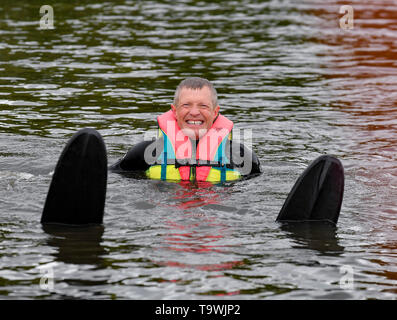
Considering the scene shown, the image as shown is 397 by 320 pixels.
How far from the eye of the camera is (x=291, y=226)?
840 centimetres

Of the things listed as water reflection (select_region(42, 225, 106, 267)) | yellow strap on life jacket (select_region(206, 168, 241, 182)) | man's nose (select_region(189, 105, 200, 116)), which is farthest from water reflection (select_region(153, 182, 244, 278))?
man's nose (select_region(189, 105, 200, 116))

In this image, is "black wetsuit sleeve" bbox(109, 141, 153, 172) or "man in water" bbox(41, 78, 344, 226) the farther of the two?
"black wetsuit sleeve" bbox(109, 141, 153, 172)

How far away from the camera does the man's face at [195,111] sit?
998cm

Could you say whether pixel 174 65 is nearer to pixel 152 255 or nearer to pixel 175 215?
pixel 175 215

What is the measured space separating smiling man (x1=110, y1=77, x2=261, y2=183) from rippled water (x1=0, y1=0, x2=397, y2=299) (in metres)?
0.28

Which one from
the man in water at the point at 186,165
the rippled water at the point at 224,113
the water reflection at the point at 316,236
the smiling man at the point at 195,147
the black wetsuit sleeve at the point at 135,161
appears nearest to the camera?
the rippled water at the point at 224,113

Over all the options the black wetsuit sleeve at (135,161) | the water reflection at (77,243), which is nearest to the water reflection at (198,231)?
the water reflection at (77,243)

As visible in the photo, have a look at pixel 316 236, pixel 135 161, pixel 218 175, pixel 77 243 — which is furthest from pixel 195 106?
pixel 77 243

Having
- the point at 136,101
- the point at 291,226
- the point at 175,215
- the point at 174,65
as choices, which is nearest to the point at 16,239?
the point at 175,215

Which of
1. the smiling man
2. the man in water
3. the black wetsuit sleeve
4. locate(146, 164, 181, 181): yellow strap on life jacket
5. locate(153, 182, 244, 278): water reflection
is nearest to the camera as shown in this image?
locate(153, 182, 244, 278): water reflection

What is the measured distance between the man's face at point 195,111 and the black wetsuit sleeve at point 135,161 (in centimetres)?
58

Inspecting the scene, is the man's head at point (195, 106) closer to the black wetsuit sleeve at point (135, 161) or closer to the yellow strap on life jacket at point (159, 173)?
the yellow strap on life jacket at point (159, 173)

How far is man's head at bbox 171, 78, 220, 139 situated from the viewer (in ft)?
32.7

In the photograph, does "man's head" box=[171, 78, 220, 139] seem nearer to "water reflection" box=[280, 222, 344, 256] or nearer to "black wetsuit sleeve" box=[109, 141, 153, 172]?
"black wetsuit sleeve" box=[109, 141, 153, 172]
